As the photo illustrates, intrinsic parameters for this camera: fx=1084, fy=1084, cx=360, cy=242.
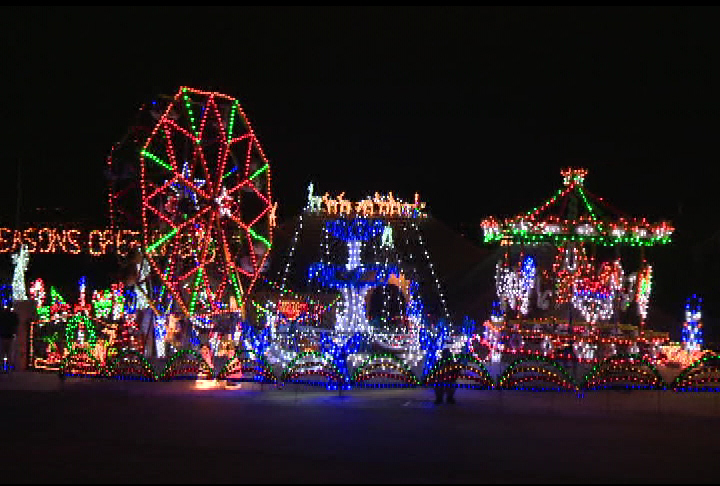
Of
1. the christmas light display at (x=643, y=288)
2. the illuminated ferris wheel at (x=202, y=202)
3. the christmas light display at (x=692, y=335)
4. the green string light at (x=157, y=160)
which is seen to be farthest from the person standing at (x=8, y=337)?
the christmas light display at (x=692, y=335)

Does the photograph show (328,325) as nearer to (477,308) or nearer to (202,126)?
(477,308)

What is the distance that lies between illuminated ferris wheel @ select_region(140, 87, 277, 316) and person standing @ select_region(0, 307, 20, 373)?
10.2ft

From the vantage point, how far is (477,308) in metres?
40.1

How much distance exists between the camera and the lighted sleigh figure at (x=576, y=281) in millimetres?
24875

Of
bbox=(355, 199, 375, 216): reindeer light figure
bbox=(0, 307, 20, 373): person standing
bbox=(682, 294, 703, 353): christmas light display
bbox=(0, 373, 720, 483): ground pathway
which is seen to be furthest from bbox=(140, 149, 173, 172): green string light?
bbox=(682, 294, 703, 353): christmas light display

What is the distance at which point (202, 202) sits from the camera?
78.1 ft

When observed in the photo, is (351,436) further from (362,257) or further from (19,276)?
(19,276)

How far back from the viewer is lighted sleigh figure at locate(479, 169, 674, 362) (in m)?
24.9

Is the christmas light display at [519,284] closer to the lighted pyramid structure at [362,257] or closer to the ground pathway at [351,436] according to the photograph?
the lighted pyramid structure at [362,257]

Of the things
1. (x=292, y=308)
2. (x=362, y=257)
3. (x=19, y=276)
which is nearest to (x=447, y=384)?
(x=362, y=257)

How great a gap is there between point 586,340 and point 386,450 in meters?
14.4

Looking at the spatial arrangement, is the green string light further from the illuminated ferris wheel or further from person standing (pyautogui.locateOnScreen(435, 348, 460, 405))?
person standing (pyautogui.locateOnScreen(435, 348, 460, 405))

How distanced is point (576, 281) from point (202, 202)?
9.80 meters

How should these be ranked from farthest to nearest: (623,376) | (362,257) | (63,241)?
(63,241), (362,257), (623,376)
